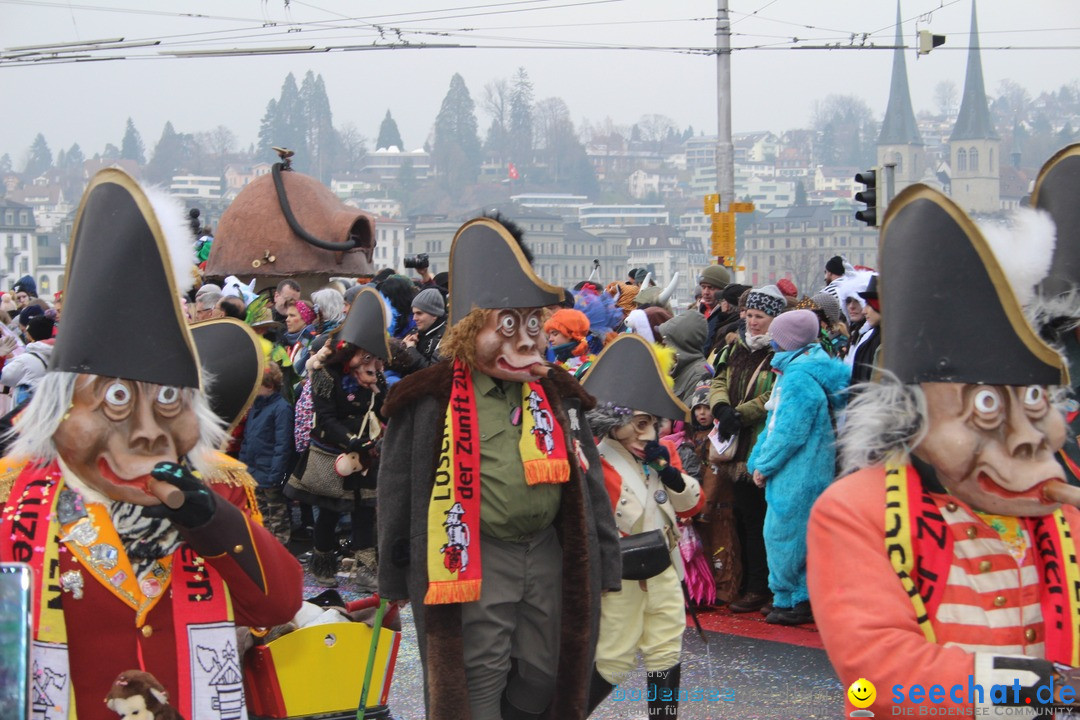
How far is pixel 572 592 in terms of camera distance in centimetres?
446

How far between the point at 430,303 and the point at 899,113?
306ft

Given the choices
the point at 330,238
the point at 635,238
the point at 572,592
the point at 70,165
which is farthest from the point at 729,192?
the point at 70,165

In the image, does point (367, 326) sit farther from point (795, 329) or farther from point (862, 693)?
point (862, 693)

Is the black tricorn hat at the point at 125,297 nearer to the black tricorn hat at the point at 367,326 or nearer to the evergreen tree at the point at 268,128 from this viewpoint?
the black tricorn hat at the point at 367,326

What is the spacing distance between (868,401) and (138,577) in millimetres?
1741

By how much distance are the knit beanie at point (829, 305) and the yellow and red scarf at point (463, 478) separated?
4864mm

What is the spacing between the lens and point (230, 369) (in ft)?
12.5

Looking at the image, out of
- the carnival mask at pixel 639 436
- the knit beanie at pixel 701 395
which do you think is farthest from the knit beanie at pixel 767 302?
the carnival mask at pixel 639 436

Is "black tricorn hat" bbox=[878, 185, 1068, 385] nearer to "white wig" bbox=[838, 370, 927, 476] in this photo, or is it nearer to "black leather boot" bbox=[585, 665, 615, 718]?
"white wig" bbox=[838, 370, 927, 476]

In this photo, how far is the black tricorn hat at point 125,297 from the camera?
3.07 meters

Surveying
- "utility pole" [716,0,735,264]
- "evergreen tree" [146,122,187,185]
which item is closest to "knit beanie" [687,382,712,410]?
"utility pole" [716,0,735,264]

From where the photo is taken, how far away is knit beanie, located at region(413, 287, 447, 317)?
30.9 ft

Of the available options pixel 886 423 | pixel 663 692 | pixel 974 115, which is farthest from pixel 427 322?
pixel 974 115

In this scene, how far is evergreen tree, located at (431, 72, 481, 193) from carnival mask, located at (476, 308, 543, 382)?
139839 millimetres
